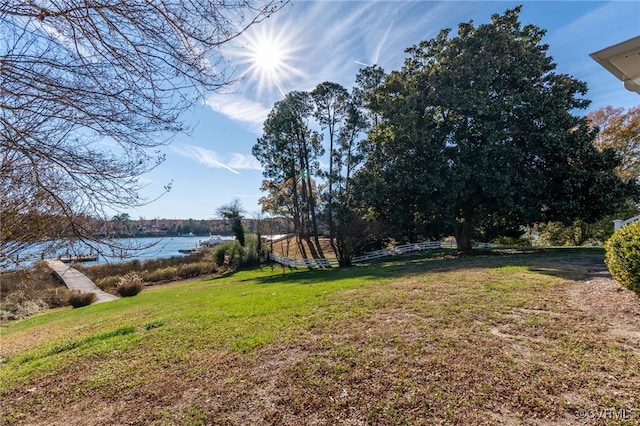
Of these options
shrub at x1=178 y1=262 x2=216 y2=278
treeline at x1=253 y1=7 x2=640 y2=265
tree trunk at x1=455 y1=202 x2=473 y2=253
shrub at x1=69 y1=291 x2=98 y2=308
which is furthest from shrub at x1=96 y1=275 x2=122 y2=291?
tree trunk at x1=455 y1=202 x2=473 y2=253

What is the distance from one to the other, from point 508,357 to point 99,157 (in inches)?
172

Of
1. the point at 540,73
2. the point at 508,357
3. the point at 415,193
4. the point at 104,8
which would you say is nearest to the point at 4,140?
the point at 104,8

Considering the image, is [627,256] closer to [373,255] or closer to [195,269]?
[373,255]

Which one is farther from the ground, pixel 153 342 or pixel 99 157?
pixel 99 157

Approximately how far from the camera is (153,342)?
169 inches

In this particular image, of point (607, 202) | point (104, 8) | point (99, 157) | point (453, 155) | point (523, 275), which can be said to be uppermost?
point (453, 155)

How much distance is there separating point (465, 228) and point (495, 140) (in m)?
4.34

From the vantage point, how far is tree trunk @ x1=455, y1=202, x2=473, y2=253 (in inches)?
529

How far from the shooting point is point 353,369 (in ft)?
9.28

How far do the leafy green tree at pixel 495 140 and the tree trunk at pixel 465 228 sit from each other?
1.9 inches

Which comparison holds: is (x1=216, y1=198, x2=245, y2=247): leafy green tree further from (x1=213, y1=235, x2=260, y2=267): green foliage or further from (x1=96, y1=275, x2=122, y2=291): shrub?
(x1=96, y1=275, x2=122, y2=291): shrub

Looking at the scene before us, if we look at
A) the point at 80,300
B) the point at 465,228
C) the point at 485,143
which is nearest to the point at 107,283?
the point at 80,300

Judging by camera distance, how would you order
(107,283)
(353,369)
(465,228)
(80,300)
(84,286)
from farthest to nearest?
1. (107,283)
2. (84,286)
3. (465,228)
4. (80,300)
5. (353,369)

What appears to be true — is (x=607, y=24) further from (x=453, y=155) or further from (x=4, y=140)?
(x=4, y=140)
